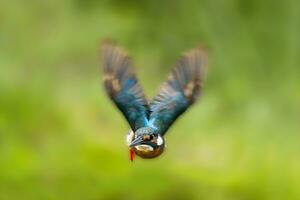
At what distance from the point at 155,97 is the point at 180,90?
0.17 feet

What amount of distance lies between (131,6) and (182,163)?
1954 millimetres

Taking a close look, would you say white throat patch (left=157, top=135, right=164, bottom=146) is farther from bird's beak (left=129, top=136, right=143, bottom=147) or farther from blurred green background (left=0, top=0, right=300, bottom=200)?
blurred green background (left=0, top=0, right=300, bottom=200)

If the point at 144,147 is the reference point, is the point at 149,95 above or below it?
above

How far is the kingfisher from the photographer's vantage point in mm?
1163

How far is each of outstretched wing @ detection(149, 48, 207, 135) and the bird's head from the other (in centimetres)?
3

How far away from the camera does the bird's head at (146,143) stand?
3.58ft

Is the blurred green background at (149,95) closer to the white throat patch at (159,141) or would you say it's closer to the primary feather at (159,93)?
the primary feather at (159,93)

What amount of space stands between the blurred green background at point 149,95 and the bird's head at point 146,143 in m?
2.91

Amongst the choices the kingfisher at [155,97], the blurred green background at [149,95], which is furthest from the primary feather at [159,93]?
the blurred green background at [149,95]

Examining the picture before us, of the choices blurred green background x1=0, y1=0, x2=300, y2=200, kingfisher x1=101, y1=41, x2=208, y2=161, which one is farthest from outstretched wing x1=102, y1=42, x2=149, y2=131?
blurred green background x1=0, y1=0, x2=300, y2=200

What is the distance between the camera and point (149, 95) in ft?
13.4

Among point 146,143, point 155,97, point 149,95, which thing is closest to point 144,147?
point 146,143

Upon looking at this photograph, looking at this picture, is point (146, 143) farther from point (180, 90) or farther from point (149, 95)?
point (149, 95)

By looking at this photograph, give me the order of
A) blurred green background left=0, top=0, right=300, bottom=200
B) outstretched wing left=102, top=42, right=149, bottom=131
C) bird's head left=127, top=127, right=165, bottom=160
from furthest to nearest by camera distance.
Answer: blurred green background left=0, top=0, right=300, bottom=200, outstretched wing left=102, top=42, right=149, bottom=131, bird's head left=127, top=127, right=165, bottom=160
